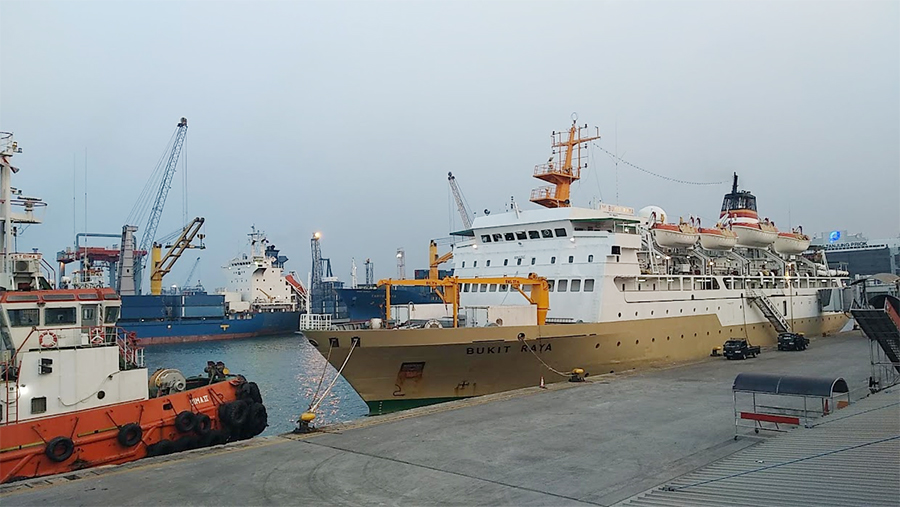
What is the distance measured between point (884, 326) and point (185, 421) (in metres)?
17.5

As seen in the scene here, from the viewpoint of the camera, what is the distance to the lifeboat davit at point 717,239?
27816mm

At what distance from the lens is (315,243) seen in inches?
4107

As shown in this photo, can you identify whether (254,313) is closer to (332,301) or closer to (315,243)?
(332,301)

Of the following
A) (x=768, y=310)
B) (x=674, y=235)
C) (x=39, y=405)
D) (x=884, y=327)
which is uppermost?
(x=674, y=235)

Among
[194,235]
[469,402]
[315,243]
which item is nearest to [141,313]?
[194,235]

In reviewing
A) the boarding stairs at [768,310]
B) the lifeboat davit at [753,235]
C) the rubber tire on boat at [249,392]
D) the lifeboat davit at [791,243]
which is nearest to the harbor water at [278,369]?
the rubber tire on boat at [249,392]

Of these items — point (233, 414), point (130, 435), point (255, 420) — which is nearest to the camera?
point (130, 435)

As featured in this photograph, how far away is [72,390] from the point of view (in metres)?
12.7

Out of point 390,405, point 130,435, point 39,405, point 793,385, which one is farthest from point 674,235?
point 39,405

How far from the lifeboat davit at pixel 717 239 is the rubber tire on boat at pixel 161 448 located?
76.4ft

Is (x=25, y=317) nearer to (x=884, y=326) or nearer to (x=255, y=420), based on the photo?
(x=255, y=420)

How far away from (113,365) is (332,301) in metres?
79.1

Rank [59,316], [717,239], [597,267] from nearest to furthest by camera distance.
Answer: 1. [59,316]
2. [597,267]
3. [717,239]

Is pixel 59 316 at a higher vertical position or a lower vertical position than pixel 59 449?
higher
